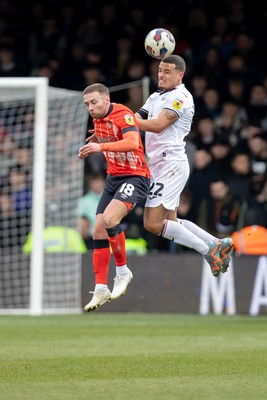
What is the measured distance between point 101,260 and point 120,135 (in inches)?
45.7

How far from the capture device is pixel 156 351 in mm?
9523

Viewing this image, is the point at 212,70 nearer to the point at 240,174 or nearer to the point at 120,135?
the point at 240,174

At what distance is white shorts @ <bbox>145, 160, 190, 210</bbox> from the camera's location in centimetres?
984

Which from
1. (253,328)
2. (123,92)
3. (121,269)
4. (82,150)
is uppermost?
(123,92)

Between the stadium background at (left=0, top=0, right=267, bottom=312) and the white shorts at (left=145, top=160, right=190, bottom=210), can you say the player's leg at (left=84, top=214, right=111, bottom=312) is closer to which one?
the white shorts at (left=145, top=160, right=190, bottom=210)

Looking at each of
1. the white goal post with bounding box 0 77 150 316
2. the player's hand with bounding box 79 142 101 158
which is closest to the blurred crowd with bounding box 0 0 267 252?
the white goal post with bounding box 0 77 150 316

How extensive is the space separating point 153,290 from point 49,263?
154cm

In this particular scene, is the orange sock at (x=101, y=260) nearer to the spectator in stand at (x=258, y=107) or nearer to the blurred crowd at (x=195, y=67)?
the blurred crowd at (x=195, y=67)

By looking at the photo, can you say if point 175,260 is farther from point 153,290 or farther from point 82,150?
point 82,150

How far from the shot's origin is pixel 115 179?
962 centimetres

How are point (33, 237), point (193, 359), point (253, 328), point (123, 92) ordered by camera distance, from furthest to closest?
point (123, 92)
point (33, 237)
point (253, 328)
point (193, 359)

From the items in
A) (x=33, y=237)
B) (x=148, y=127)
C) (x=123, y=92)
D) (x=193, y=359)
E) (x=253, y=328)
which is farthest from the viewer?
(x=123, y=92)

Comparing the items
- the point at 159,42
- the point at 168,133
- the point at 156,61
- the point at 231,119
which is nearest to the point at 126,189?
the point at 168,133

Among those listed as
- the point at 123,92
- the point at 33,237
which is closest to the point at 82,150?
the point at 33,237
